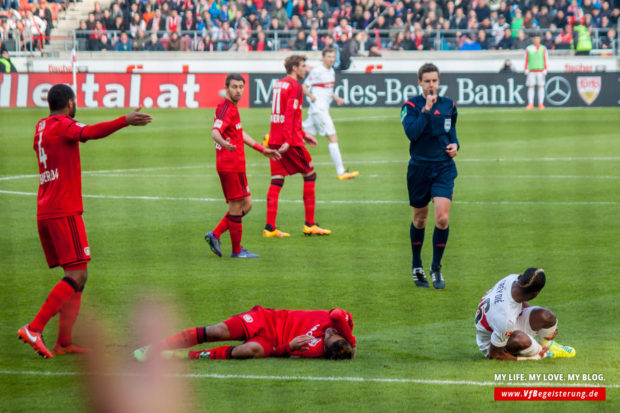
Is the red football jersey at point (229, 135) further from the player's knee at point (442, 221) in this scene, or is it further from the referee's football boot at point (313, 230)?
the player's knee at point (442, 221)

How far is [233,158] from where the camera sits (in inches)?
370

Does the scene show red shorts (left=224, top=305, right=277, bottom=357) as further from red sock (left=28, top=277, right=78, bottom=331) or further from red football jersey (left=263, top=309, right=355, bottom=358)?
red sock (left=28, top=277, right=78, bottom=331)

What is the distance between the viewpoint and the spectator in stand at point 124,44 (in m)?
38.4

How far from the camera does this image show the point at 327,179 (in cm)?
1658

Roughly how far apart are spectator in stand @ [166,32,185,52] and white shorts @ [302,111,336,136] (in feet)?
73.3

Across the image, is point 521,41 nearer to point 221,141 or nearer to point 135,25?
point 135,25

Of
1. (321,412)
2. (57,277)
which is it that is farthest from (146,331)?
(57,277)

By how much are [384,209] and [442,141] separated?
499 centimetres

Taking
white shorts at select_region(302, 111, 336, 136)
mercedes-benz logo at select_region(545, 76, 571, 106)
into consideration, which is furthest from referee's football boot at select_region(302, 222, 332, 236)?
mercedes-benz logo at select_region(545, 76, 571, 106)

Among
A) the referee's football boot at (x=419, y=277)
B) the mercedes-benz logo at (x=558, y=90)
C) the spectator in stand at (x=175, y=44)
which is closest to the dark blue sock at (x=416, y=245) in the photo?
the referee's football boot at (x=419, y=277)

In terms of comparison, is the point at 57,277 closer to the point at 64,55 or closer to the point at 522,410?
the point at 522,410

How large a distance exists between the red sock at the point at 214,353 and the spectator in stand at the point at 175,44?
34295 millimetres

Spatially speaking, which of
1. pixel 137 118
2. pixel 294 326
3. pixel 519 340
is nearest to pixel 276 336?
pixel 294 326

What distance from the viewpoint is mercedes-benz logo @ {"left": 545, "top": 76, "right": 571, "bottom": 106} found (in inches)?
1246
